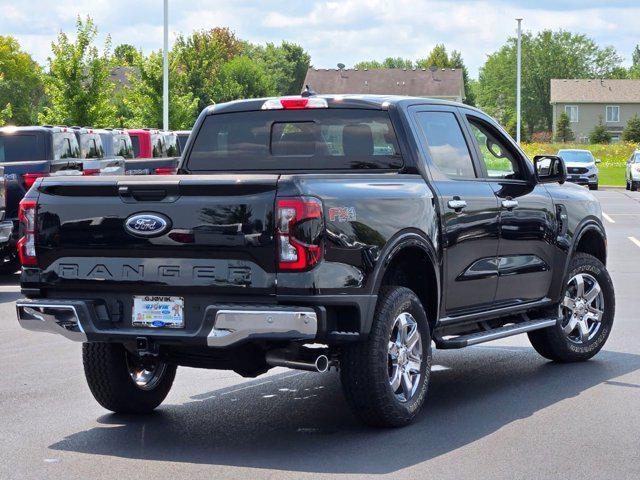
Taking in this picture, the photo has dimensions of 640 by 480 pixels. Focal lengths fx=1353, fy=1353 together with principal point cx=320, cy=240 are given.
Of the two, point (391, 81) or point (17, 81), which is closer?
point (17, 81)

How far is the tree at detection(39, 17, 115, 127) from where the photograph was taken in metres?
43.5

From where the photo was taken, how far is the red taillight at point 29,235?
292 inches

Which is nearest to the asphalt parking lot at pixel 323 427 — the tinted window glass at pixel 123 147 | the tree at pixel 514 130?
the tinted window glass at pixel 123 147

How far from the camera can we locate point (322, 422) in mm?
7824

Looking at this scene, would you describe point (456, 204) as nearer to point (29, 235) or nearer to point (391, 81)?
point (29, 235)

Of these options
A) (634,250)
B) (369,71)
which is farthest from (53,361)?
(369,71)

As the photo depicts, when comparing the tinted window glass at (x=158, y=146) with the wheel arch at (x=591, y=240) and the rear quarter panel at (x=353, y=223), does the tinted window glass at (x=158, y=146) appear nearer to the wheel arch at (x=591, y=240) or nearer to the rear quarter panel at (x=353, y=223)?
the wheel arch at (x=591, y=240)

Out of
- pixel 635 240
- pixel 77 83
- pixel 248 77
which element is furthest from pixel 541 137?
pixel 635 240

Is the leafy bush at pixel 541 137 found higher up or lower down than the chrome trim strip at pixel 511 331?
higher up

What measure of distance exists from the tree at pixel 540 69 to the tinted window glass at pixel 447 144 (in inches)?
5652

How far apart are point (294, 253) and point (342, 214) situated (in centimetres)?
38

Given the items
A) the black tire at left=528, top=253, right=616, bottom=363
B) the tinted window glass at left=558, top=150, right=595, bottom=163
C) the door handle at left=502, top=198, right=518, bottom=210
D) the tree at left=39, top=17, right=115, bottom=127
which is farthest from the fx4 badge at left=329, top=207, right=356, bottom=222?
the tinted window glass at left=558, top=150, right=595, bottom=163

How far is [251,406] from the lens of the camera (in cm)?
834

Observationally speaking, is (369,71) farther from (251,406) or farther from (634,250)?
(251,406)
